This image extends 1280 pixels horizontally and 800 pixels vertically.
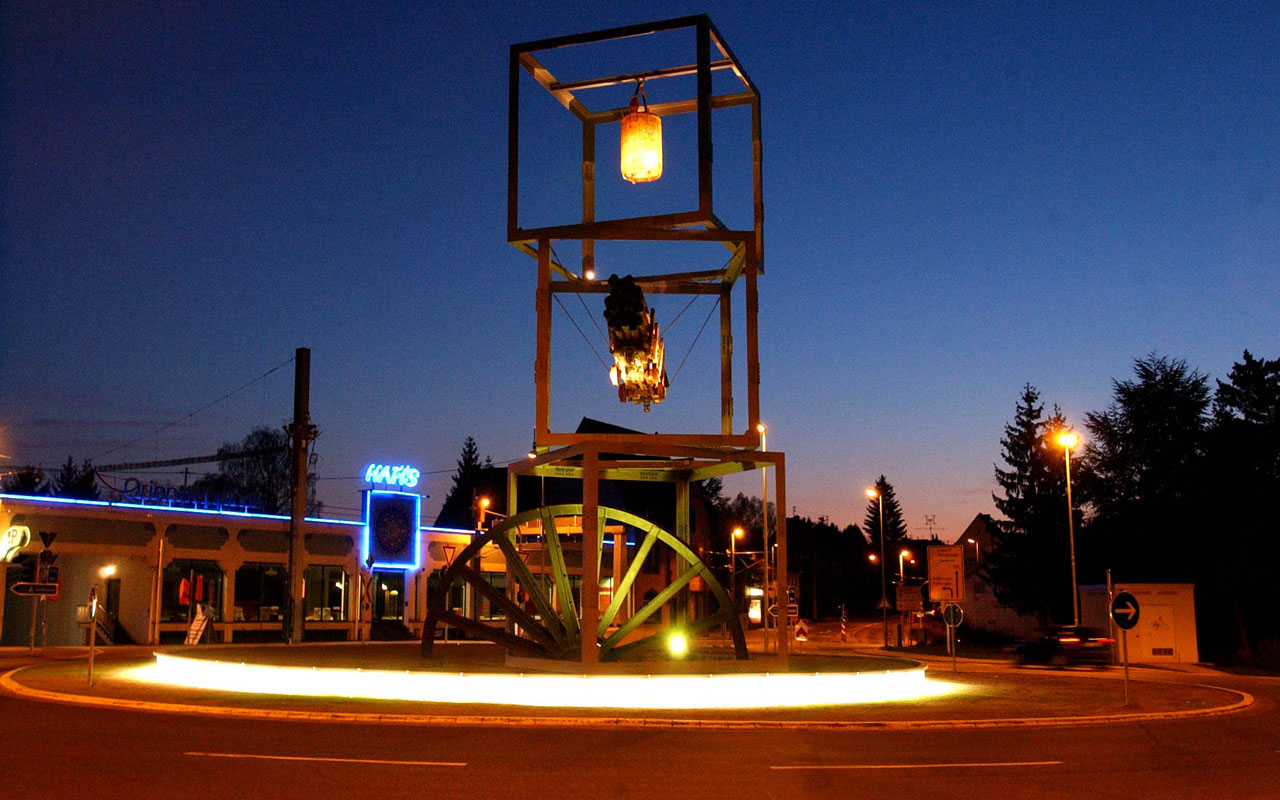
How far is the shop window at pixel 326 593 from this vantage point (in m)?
52.6

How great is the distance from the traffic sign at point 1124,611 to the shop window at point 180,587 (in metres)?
35.6

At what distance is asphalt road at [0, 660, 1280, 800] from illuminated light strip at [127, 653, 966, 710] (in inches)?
137

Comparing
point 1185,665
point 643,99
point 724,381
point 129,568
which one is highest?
point 643,99

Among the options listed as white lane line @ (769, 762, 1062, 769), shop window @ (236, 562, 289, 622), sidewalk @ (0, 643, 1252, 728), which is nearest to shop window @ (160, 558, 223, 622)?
shop window @ (236, 562, 289, 622)

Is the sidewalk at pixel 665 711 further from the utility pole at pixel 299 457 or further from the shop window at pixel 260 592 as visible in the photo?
the shop window at pixel 260 592

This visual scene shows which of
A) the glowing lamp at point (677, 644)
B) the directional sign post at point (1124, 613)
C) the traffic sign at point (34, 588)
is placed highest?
the traffic sign at point (34, 588)

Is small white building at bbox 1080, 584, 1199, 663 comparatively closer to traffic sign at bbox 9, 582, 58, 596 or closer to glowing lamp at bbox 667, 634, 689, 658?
glowing lamp at bbox 667, 634, 689, 658

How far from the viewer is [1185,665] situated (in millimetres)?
39344

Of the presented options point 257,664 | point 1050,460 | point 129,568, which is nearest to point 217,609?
point 129,568

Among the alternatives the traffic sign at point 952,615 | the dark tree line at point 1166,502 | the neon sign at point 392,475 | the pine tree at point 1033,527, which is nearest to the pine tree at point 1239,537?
the dark tree line at point 1166,502

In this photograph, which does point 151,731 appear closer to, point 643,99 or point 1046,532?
point 643,99

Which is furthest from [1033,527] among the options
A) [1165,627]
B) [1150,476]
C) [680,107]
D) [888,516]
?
[888,516]

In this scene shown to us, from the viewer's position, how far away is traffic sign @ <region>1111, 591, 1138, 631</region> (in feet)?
66.4

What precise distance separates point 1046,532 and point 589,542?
160 ft
